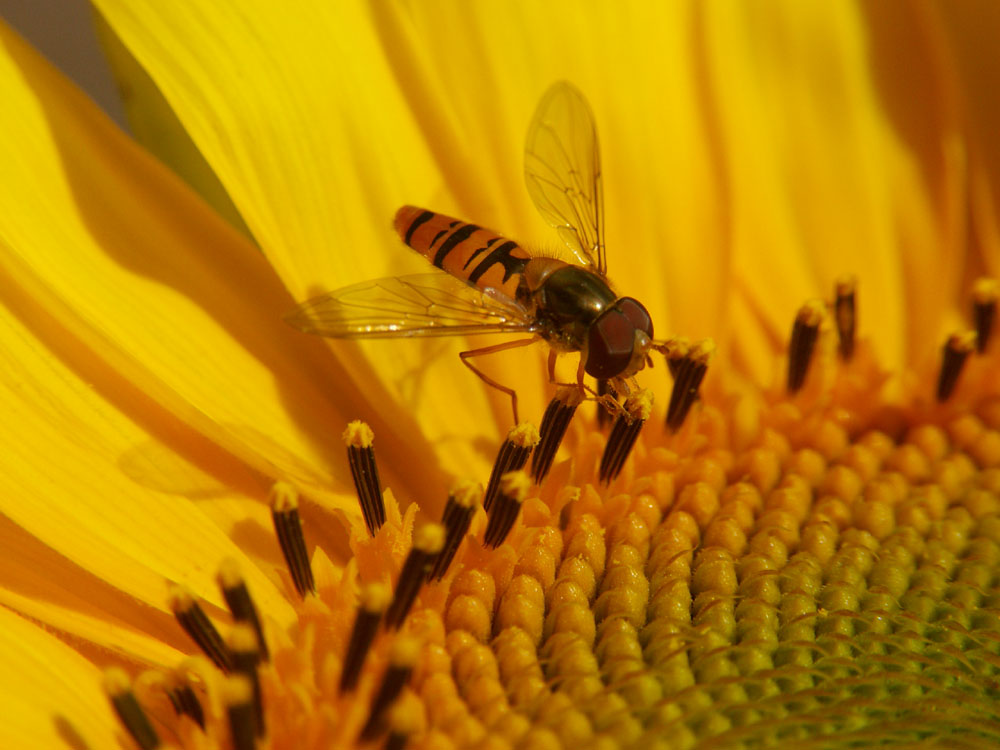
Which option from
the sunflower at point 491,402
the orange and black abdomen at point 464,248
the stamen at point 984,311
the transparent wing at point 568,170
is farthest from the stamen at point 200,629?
the stamen at point 984,311

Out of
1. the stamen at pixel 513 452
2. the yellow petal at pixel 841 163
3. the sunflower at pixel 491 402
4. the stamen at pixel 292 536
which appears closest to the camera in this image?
the sunflower at pixel 491 402

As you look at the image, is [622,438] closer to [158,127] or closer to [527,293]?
[527,293]

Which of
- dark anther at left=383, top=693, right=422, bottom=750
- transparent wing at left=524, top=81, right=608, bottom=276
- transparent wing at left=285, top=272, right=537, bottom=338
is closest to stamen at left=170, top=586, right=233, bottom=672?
dark anther at left=383, top=693, right=422, bottom=750

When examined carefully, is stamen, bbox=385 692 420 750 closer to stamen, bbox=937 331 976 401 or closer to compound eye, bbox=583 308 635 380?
compound eye, bbox=583 308 635 380

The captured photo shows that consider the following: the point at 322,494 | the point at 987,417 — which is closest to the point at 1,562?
the point at 322,494

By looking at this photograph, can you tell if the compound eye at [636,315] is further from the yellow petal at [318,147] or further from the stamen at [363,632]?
the stamen at [363,632]

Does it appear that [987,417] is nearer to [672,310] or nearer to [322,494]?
[672,310]

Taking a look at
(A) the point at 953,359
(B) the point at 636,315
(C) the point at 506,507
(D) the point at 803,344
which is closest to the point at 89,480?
(C) the point at 506,507
